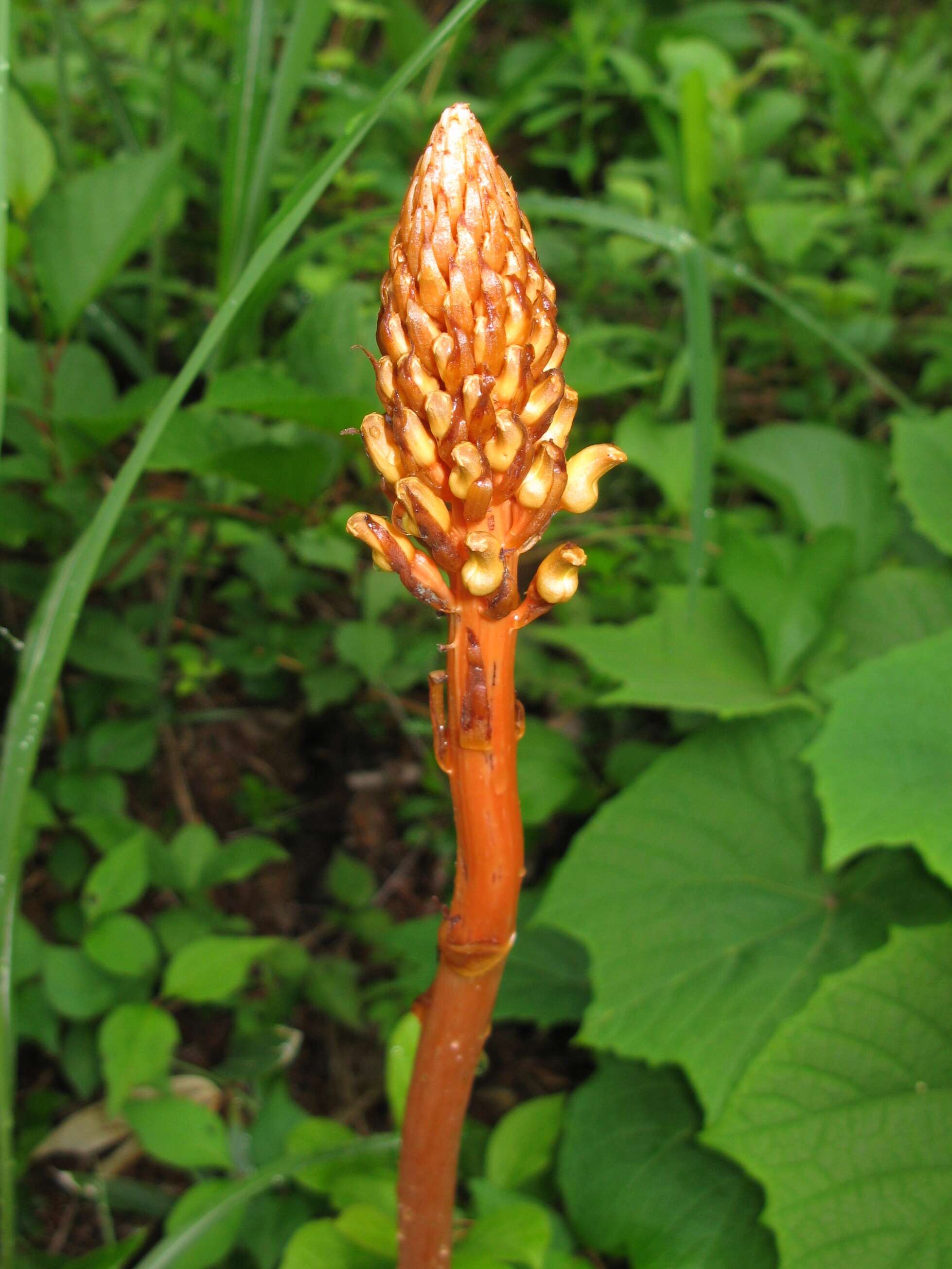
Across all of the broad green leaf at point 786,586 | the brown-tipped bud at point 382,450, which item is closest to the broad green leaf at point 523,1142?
the broad green leaf at point 786,586

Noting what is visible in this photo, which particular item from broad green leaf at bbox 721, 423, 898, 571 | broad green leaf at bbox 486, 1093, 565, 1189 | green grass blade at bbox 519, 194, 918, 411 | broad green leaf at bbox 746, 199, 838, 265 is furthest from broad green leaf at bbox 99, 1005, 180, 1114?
broad green leaf at bbox 746, 199, 838, 265

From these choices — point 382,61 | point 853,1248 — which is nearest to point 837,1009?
point 853,1248

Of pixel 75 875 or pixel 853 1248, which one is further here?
pixel 75 875

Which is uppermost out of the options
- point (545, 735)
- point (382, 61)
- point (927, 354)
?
point (382, 61)

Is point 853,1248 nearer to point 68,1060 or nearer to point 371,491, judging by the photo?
point 68,1060

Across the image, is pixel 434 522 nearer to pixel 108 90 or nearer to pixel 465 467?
pixel 465 467

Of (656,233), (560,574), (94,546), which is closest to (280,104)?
(656,233)
